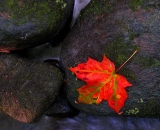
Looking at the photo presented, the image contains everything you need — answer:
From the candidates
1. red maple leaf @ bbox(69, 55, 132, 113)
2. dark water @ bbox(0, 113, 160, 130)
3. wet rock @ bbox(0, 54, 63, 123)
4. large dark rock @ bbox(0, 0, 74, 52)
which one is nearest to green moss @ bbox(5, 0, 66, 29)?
large dark rock @ bbox(0, 0, 74, 52)

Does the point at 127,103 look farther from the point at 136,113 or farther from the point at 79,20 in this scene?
the point at 79,20

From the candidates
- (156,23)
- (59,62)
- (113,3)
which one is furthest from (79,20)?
(156,23)

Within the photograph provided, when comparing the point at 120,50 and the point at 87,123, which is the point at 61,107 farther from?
the point at 120,50

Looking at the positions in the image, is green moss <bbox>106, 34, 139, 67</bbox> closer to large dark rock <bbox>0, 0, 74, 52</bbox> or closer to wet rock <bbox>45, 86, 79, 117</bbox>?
large dark rock <bbox>0, 0, 74, 52</bbox>

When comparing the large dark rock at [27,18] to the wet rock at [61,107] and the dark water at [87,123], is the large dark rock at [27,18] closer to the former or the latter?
the wet rock at [61,107]

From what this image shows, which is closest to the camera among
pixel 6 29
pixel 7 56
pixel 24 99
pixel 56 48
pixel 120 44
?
pixel 120 44

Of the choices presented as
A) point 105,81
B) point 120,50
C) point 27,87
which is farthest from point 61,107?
point 120,50
